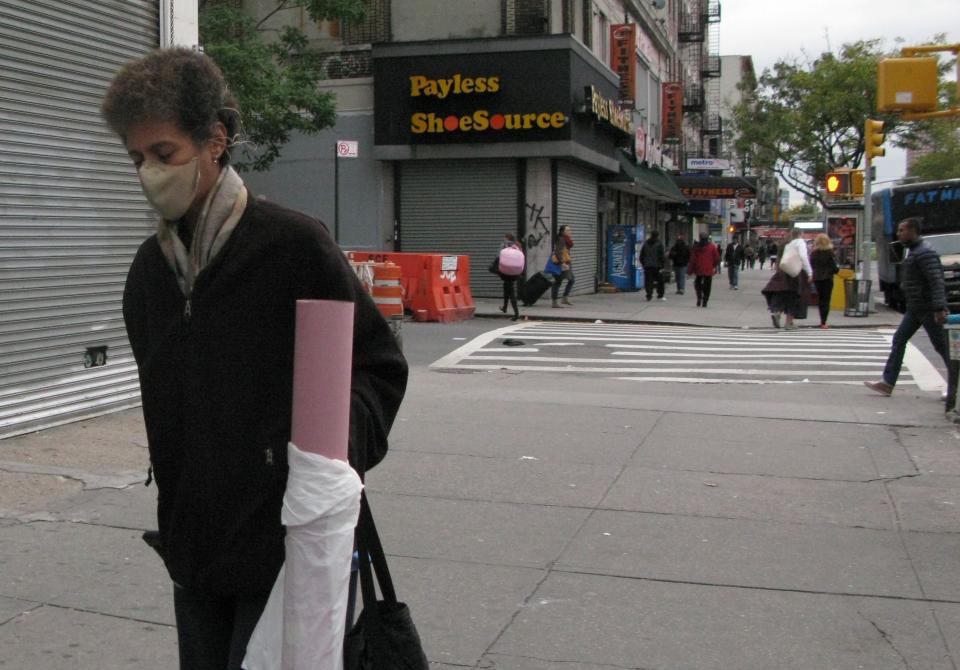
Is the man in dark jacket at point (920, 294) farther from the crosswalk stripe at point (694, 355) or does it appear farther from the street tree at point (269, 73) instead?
the street tree at point (269, 73)

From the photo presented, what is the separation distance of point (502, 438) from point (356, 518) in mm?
6868

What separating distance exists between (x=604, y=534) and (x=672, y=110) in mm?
39472

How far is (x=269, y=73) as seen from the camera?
2206 cm

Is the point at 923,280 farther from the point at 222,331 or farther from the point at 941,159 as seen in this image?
the point at 941,159

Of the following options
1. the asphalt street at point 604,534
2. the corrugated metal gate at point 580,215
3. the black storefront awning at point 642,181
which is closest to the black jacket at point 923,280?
the asphalt street at point 604,534

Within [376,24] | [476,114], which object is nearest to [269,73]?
[376,24]

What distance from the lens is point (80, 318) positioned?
359 inches

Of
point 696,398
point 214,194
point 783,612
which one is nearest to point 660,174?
point 696,398

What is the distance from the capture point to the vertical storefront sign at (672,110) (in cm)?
4347

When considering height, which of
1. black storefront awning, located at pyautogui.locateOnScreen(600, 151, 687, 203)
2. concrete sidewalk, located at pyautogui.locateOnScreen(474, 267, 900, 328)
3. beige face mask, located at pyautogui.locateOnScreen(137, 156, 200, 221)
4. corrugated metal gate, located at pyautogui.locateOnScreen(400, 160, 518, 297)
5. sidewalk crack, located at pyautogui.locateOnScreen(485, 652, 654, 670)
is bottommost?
sidewalk crack, located at pyautogui.locateOnScreen(485, 652, 654, 670)

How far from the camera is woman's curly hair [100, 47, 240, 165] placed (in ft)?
7.61

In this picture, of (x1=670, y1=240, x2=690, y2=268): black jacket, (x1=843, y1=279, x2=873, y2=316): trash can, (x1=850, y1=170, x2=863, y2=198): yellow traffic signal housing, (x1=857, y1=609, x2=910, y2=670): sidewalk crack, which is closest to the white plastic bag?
(x1=843, y1=279, x2=873, y2=316): trash can

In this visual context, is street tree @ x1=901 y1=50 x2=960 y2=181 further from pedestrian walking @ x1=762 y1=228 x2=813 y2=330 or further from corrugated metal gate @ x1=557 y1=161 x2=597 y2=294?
pedestrian walking @ x1=762 y1=228 x2=813 y2=330

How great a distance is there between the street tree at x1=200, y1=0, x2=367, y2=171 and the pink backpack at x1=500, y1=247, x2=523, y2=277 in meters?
5.23
